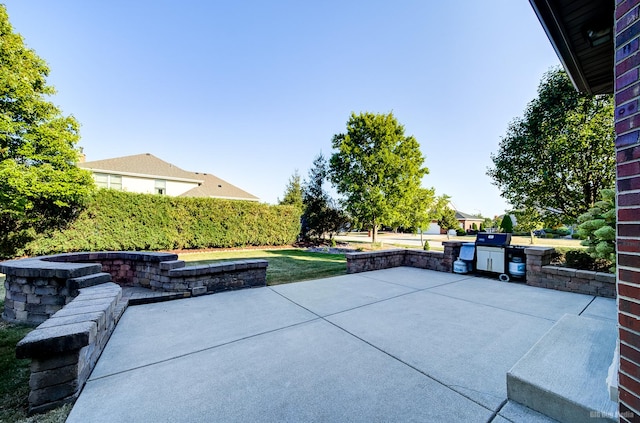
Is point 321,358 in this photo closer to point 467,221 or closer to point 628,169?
point 628,169

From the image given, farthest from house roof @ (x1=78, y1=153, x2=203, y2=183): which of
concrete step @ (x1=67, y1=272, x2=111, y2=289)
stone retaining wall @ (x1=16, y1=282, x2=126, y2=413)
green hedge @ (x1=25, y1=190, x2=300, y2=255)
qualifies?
stone retaining wall @ (x1=16, y1=282, x2=126, y2=413)

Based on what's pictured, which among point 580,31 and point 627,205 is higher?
point 580,31

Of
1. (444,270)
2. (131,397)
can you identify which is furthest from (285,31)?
(131,397)

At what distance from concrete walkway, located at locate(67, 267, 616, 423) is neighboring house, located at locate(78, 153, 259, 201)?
59.5 feet

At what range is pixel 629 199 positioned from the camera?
1.20m

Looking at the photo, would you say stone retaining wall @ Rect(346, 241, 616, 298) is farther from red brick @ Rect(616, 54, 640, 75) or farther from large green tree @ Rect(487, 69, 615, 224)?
red brick @ Rect(616, 54, 640, 75)

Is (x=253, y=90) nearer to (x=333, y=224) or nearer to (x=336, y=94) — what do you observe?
(x=336, y=94)

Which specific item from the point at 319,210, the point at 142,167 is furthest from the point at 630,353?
the point at 142,167

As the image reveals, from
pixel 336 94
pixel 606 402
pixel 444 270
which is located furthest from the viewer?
pixel 336 94

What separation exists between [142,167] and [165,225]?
37.7ft

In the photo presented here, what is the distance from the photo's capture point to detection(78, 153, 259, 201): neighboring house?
1797cm

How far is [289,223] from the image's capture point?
52.0 feet

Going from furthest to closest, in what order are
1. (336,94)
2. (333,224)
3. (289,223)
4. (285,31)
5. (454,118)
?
(333,224) < (289,223) < (336,94) < (454,118) < (285,31)

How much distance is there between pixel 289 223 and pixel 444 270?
10493 millimetres
